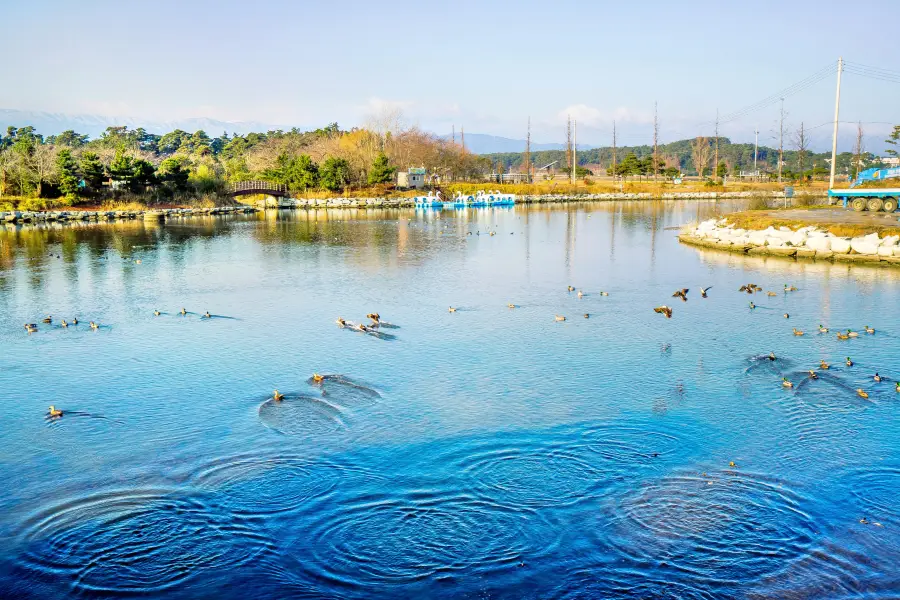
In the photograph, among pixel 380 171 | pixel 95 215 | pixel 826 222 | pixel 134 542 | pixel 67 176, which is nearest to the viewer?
pixel 134 542

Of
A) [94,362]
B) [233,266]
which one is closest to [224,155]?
[233,266]

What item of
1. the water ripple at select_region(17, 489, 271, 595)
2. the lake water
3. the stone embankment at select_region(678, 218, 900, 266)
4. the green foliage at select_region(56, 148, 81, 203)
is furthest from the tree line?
the water ripple at select_region(17, 489, 271, 595)

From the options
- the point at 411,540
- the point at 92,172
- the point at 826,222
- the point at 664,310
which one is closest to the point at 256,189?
the point at 92,172

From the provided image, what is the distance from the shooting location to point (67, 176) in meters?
57.9

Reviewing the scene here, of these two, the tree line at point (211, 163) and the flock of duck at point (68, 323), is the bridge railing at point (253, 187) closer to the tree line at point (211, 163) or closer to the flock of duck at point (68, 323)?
the tree line at point (211, 163)

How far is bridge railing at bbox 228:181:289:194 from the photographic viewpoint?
73125mm

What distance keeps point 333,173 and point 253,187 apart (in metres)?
9.92

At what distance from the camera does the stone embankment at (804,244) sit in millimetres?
27484

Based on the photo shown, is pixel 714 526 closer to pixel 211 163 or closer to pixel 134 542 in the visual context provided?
pixel 134 542

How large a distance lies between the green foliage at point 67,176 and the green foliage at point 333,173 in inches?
1077

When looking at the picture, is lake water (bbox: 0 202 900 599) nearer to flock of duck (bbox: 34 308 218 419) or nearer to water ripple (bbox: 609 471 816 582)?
water ripple (bbox: 609 471 816 582)

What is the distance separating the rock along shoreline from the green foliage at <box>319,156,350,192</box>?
4017 mm

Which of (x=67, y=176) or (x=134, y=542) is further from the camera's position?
(x=67, y=176)

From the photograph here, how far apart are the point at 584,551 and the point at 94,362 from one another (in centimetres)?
1167
